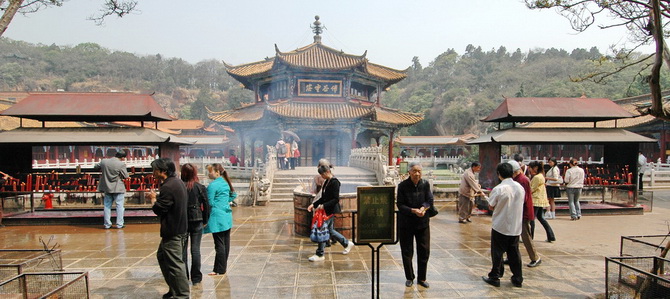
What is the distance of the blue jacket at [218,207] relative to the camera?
196 inches

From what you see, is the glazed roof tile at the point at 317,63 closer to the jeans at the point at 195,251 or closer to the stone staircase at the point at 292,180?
the stone staircase at the point at 292,180

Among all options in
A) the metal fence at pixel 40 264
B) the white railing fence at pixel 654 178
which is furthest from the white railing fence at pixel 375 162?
the white railing fence at pixel 654 178

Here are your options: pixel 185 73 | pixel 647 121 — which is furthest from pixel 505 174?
pixel 185 73

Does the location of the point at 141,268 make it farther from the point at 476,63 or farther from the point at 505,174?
the point at 476,63

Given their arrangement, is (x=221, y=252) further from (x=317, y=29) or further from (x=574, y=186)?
(x=317, y=29)

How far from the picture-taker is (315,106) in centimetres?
2419

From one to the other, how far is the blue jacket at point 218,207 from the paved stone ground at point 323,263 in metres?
0.72

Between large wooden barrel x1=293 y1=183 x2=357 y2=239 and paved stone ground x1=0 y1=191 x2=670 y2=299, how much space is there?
24 cm

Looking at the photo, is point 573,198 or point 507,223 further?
point 573,198

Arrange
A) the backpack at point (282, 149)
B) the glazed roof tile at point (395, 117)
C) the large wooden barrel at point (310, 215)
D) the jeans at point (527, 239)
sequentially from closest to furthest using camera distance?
the jeans at point (527, 239)
the large wooden barrel at point (310, 215)
the backpack at point (282, 149)
the glazed roof tile at point (395, 117)

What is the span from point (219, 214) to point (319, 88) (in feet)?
66.0

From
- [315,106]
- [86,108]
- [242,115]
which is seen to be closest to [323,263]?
[86,108]

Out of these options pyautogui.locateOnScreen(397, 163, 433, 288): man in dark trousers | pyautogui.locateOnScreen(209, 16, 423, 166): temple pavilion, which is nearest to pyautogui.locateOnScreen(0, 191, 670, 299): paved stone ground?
pyautogui.locateOnScreen(397, 163, 433, 288): man in dark trousers

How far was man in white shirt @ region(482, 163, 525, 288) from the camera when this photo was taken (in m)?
4.62
